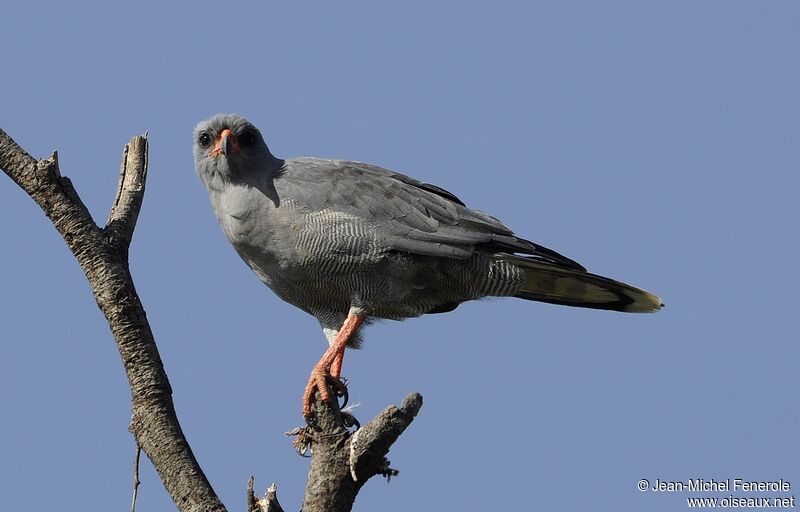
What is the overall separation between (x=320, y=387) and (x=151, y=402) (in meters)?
1.35

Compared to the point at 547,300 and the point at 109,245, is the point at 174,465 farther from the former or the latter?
the point at 547,300

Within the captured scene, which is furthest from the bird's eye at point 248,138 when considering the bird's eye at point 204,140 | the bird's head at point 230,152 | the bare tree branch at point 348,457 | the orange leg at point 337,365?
the bare tree branch at point 348,457

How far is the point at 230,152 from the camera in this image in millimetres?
8164

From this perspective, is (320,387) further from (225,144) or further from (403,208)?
(225,144)

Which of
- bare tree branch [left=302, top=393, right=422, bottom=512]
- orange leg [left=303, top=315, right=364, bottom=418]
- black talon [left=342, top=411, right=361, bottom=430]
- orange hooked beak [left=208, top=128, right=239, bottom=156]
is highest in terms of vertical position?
orange hooked beak [left=208, top=128, right=239, bottom=156]

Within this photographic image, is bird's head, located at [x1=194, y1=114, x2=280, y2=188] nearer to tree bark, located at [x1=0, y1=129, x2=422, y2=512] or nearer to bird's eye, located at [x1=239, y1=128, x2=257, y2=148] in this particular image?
bird's eye, located at [x1=239, y1=128, x2=257, y2=148]

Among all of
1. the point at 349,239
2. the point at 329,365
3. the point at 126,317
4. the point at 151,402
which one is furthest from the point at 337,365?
the point at 126,317

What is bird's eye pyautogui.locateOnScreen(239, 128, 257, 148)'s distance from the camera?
8289mm

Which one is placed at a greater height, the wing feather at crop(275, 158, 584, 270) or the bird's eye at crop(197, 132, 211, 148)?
the bird's eye at crop(197, 132, 211, 148)

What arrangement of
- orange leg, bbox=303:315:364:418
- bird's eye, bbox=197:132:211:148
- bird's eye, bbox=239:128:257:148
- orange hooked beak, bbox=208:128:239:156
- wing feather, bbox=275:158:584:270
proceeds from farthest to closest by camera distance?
bird's eye, bbox=197:132:211:148 < bird's eye, bbox=239:128:257:148 < orange hooked beak, bbox=208:128:239:156 < wing feather, bbox=275:158:584:270 < orange leg, bbox=303:315:364:418

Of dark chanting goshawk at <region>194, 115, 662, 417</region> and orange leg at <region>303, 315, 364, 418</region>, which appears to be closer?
orange leg at <region>303, 315, 364, 418</region>

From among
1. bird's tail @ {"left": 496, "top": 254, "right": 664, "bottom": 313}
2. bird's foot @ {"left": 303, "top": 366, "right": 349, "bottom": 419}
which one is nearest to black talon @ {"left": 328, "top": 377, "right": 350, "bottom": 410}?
bird's foot @ {"left": 303, "top": 366, "right": 349, "bottom": 419}

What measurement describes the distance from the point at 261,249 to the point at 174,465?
2.13 m

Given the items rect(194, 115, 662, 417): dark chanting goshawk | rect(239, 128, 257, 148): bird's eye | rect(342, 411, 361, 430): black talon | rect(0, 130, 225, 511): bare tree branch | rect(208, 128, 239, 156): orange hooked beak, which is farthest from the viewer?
rect(239, 128, 257, 148): bird's eye
